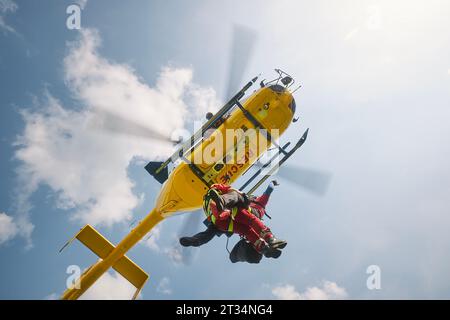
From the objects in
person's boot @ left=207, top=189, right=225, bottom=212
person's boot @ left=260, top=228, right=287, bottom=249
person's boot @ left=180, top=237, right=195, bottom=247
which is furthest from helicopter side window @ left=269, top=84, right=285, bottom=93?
person's boot @ left=180, top=237, right=195, bottom=247

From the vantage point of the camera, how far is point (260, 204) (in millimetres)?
8000

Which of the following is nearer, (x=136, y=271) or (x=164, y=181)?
(x=164, y=181)

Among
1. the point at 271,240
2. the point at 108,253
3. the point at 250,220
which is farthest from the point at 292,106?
the point at 108,253

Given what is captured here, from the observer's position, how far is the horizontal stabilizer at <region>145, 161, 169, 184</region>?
10.1m

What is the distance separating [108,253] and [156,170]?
3.57 m

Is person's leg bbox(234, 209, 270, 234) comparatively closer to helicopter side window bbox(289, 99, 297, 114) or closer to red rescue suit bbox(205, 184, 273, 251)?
red rescue suit bbox(205, 184, 273, 251)

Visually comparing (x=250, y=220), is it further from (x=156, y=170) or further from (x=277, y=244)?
(x=156, y=170)

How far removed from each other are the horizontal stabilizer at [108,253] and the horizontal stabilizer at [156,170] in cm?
316

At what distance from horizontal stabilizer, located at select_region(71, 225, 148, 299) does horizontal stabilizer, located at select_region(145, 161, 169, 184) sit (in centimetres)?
316

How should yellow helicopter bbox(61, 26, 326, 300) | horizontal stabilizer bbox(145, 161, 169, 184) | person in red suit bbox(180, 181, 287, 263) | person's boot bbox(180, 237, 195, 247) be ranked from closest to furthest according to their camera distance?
person in red suit bbox(180, 181, 287, 263) → person's boot bbox(180, 237, 195, 247) → yellow helicopter bbox(61, 26, 326, 300) → horizontal stabilizer bbox(145, 161, 169, 184)

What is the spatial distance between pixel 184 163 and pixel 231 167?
1.43m
